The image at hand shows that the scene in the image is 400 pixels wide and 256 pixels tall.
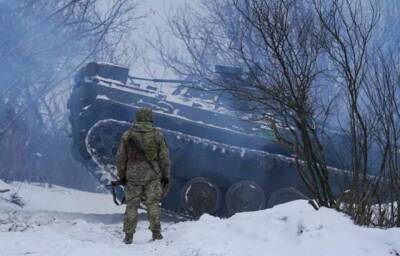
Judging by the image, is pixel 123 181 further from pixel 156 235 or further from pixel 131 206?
pixel 156 235

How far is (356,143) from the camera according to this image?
22.8 ft

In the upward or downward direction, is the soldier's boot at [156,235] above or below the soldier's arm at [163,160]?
below

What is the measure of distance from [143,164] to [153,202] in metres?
0.47

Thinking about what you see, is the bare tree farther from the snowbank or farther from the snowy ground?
the snowy ground

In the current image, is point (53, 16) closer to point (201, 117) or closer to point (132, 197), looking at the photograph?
point (201, 117)

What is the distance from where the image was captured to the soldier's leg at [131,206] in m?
7.22

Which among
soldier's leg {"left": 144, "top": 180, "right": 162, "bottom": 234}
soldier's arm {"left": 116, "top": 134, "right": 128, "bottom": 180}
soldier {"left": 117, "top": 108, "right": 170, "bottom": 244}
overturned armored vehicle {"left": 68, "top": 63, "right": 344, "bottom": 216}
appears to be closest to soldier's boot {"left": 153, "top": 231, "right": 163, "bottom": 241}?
soldier's leg {"left": 144, "top": 180, "right": 162, "bottom": 234}

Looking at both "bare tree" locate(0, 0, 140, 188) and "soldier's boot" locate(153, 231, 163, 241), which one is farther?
"bare tree" locate(0, 0, 140, 188)

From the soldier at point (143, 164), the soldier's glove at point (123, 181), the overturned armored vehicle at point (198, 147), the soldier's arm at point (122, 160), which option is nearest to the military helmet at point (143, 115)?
the soldier at point (143, 164)

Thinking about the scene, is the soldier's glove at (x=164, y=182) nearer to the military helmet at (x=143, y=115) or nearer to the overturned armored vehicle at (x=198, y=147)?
the military helmet at (x=143, y=115)

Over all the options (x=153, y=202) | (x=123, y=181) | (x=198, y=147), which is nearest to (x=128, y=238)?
(x=153, y=202)

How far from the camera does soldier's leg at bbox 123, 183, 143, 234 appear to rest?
7.22m

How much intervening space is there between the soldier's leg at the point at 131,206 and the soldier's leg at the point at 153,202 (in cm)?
10

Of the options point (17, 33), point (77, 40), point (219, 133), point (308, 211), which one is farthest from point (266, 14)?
point (77, 40)
